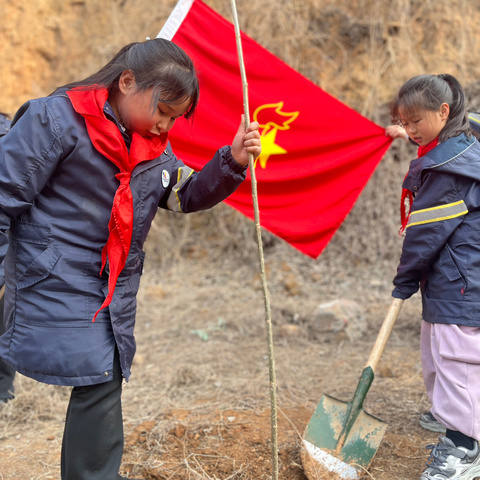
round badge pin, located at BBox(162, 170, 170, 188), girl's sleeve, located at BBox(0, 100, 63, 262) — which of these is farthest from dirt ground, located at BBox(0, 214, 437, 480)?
girl's sleeve, located at BBox(0, 100, 63, 262)

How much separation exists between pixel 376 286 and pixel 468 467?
3189 millimetres

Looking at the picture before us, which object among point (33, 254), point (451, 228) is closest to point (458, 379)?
point (451, 228)

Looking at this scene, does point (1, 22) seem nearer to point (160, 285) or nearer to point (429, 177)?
point (160, 285)

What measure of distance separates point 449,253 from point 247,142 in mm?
971

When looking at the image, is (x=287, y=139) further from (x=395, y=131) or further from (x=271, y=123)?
(x=395, y=131)

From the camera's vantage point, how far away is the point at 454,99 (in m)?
2.29

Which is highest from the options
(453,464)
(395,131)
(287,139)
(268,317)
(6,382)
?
(395,131)

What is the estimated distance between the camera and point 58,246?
177cm

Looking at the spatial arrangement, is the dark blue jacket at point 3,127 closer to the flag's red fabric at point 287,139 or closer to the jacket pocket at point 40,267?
the flag's red fabric at point 287,139

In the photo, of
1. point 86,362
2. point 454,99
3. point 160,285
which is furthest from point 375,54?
point 86,362

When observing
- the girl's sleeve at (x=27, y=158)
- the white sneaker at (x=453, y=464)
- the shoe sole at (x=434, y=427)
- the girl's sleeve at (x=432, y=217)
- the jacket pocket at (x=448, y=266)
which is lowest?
the shoe sole at (x=434, y=427)

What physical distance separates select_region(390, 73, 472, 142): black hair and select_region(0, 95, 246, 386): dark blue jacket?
114 centimetres

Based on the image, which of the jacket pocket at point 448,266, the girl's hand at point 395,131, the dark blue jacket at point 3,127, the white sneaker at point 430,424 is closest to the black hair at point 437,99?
the jacket pocket at point 448,266

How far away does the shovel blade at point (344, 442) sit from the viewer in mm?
2279
